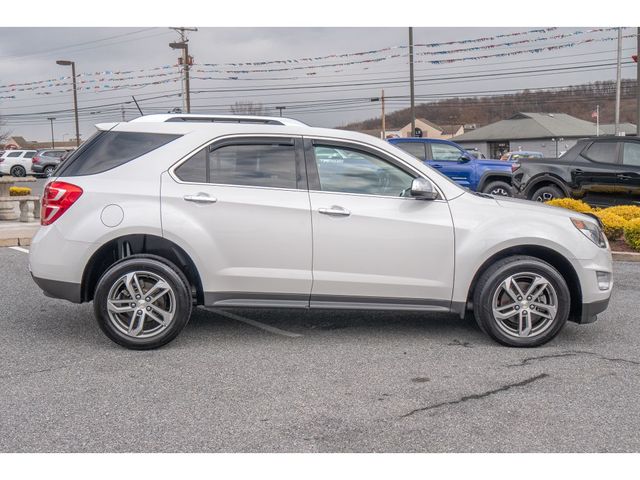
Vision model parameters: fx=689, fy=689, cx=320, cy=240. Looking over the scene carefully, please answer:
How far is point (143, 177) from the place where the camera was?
545 centimetres

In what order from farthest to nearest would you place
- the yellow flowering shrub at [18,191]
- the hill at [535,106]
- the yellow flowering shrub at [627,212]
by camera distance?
the hill at [535,106] < the yellow flowering shrub at [18,191] < the yellow flowering shrub at [627,212]

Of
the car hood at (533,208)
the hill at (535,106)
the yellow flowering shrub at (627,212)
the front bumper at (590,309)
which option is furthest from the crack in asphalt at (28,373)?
the hill at (535,106)

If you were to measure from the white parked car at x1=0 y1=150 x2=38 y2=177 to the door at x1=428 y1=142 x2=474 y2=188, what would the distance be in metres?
31.2

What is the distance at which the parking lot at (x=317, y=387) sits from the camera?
12.3 ft

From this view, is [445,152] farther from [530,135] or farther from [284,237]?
[530,135]

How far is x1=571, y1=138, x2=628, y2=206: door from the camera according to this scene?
1338cm

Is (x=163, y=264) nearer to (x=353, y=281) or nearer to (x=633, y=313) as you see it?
(x=353, y=281)

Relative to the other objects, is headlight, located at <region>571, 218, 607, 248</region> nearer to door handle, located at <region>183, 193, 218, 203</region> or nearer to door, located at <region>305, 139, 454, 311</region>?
door, located at <region>305, 139, 454, 311</region>

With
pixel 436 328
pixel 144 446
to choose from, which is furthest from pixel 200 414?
pixel 436 328

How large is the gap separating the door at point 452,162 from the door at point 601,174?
4.16 m

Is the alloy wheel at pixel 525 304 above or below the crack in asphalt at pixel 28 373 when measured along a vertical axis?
above

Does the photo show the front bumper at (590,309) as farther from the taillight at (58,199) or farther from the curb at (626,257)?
the curb at (626,257)

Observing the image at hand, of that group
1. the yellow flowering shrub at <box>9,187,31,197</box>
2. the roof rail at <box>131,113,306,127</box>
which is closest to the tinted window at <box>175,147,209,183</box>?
the roof rail at <box>131,113,306,127</box>

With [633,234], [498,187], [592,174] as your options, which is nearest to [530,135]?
[498,187]
